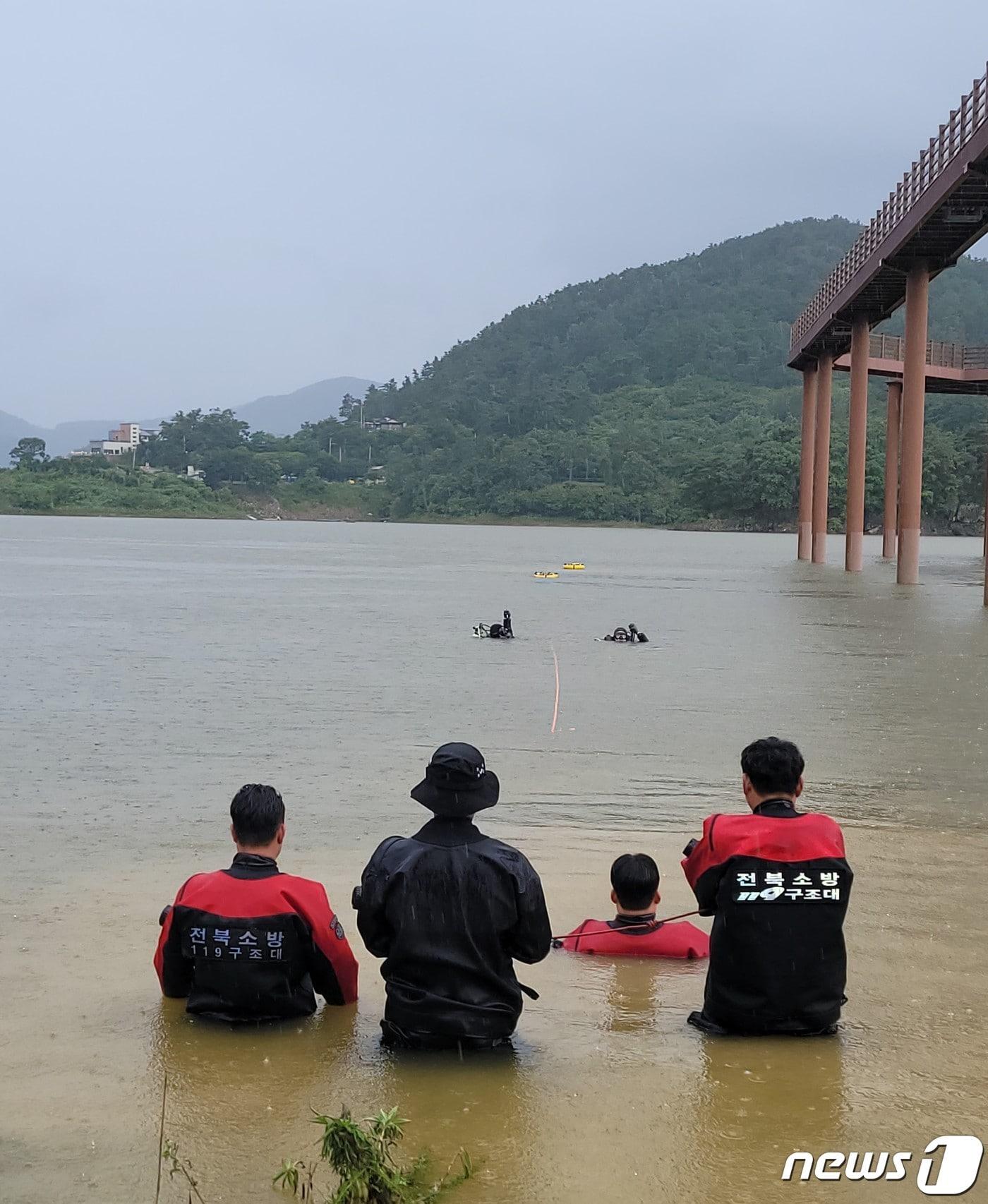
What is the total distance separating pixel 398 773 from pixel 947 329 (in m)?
173

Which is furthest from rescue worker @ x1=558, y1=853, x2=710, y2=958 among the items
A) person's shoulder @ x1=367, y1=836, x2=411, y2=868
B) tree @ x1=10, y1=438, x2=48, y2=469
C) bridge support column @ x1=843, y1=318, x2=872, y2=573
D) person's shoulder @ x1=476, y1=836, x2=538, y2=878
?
tree @ x1=10, y1=438, x2=48, y2=469

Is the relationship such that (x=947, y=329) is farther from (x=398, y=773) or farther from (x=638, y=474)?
(x=398, y=773)

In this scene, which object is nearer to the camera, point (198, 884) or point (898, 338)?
point (198, 884)

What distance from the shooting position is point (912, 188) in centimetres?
3622

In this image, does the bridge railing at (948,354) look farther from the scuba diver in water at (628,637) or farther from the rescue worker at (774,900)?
the rescue worker at (774,900)

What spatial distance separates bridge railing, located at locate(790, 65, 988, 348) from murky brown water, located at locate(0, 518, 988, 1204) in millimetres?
10311

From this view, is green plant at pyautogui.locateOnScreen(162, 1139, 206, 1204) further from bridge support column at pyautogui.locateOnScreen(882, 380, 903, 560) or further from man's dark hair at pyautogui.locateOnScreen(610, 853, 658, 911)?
bridge support column at pyautogui.locateOnScreen(882, 380, 903, 560)

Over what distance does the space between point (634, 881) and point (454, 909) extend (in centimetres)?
161

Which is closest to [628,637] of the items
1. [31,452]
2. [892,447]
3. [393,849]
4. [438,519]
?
[393,849]

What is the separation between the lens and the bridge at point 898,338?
3209 centimetres

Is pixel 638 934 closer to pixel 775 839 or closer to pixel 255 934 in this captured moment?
pixel 775 839

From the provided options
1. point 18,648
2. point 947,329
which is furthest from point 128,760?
point 947,329

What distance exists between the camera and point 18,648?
903 inches

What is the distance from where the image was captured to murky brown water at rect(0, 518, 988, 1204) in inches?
181
